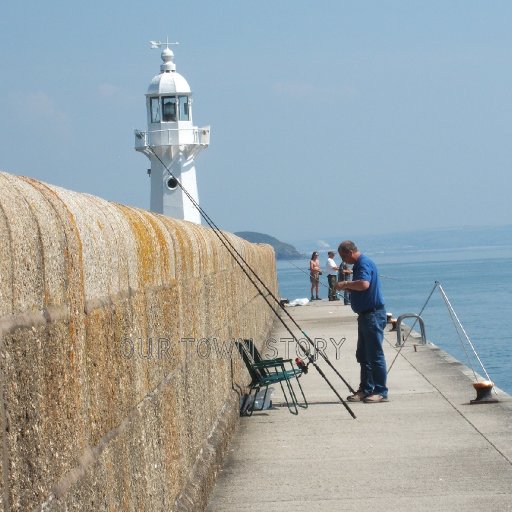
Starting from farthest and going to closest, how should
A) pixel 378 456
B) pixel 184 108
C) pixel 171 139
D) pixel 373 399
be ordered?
pixel 184 108 → pixel 171 139 → pixel 373 399 → pixel 378 456

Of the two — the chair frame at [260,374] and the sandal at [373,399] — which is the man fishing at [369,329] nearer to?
the sandal at [373,399]

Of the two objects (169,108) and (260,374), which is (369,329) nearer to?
(260,374)

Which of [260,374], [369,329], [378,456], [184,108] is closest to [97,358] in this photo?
[378,456]

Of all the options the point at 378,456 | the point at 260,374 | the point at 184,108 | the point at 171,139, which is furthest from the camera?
the point at 184,108

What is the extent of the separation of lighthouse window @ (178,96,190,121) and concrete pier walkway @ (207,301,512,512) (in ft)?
114

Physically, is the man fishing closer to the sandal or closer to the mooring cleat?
the sandal

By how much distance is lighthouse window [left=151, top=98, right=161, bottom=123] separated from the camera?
46.6 meters

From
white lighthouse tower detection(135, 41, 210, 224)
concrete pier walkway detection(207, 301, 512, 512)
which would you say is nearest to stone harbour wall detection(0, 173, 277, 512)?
concrete pier walkway detection(207, 301, 512, 512)

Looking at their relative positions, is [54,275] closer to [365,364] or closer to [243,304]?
[365,364]

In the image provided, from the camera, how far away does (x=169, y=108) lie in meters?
46.8

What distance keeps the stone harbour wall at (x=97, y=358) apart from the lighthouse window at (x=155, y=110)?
1546 inches

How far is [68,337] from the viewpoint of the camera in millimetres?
3588

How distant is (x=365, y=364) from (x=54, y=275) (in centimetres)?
816

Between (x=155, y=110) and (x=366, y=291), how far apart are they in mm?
36314
